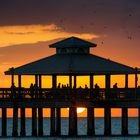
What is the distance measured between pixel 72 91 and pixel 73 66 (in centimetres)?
228

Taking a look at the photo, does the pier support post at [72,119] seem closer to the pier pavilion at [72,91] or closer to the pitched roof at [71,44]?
the pier pavilion at [72,91]

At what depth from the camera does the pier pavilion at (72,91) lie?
6469 centimetres

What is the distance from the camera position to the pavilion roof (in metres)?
65.8

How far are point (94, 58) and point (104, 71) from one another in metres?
2.55

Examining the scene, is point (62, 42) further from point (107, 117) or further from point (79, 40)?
point (107, 117)

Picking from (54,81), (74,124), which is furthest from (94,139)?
(54,81)

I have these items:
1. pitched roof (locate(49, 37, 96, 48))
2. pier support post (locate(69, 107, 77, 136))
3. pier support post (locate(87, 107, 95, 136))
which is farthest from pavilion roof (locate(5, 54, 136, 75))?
pier support post (locate(87, 107, 95, 136))

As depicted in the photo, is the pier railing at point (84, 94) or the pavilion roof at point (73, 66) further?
the pavilion roof at point (73, 66)

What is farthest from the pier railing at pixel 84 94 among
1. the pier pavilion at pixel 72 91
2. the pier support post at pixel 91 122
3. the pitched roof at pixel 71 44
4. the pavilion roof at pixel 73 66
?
the pitched roof at pixel 71 44

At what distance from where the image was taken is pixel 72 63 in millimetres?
66625

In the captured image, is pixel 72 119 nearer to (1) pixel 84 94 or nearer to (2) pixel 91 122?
(2) pixel 91 122

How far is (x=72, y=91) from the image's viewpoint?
64688 mm

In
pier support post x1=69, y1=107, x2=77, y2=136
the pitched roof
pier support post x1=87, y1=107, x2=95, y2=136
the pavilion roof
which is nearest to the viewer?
the pavilion roof

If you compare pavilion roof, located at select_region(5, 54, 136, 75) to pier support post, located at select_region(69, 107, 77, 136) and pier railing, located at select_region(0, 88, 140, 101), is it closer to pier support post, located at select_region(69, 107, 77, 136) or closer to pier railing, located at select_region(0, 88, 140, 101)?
pier railing, located at select_region(0, 88, 140, 101)
